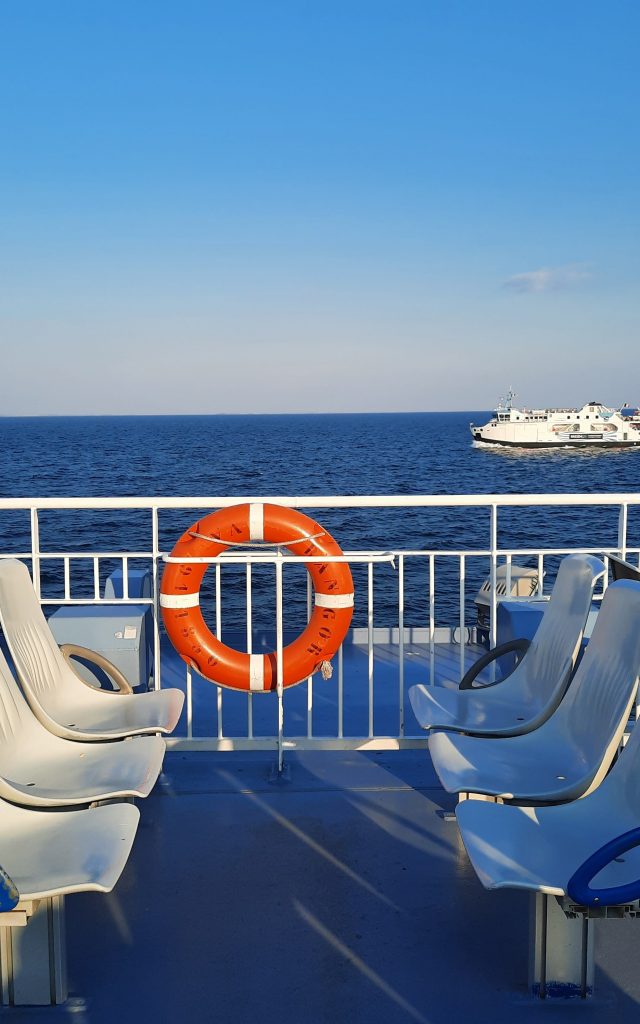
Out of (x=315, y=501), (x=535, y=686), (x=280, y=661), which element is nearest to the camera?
(x=535, y=686)

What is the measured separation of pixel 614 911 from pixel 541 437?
57.7 m

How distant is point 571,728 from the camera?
2.12m

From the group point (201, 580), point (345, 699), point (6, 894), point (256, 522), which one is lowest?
point (345, 699)

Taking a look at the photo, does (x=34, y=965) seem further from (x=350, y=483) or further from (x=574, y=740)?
(x=350, y=483)

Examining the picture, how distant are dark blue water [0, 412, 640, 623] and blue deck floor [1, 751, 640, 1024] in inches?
430

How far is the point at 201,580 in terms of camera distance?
9.30 feet

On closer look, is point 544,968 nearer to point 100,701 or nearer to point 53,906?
point 53,906

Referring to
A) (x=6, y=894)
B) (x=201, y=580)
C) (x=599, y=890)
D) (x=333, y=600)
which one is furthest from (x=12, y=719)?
(x=599, y=890)

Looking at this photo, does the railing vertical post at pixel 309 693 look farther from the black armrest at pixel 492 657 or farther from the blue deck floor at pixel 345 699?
the black armrest at pixel 492 657

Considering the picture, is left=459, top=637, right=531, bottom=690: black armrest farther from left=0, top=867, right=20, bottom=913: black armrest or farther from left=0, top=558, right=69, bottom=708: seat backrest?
left=0, top=867, right=20, bottom=913: black armrest

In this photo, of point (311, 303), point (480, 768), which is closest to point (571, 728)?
point (480, 768)

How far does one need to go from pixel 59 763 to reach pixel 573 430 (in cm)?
5748

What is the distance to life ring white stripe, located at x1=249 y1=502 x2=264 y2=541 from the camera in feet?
9.18

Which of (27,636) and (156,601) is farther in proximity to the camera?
(156,601)
